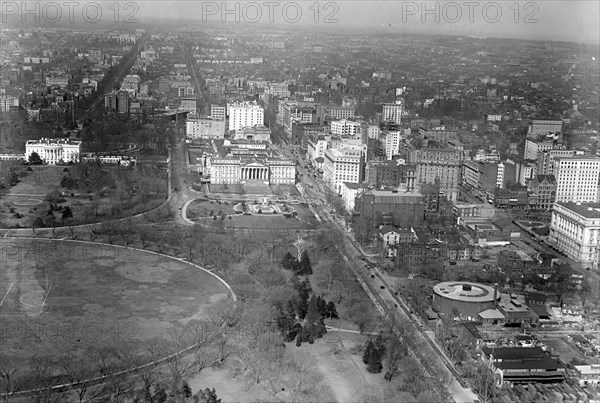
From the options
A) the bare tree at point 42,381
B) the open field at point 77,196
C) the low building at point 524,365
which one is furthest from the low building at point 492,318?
the open field at point 77,196

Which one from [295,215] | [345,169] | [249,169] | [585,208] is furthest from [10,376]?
[249,169]

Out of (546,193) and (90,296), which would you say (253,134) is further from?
(90,296)

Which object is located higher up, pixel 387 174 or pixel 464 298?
pixel 387 174

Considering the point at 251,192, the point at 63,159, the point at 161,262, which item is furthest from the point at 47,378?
the point at 63,159

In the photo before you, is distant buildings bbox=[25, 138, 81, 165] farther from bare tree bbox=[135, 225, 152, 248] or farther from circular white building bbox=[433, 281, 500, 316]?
circular white building bbox=[433, 281, 500, 316]

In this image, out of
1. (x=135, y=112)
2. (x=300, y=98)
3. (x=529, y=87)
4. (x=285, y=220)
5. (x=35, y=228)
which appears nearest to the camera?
(x=35, y=228)

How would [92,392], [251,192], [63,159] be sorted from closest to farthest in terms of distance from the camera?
[92,392], [251,192], [63,159]

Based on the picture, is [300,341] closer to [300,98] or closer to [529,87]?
[529,87]
